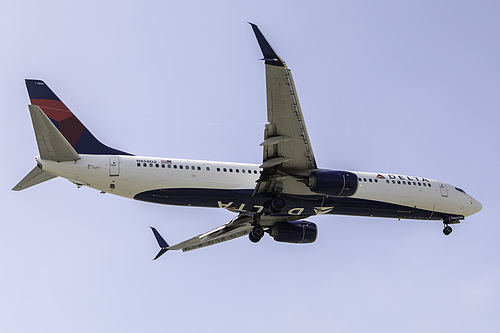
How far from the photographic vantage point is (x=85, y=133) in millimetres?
29188

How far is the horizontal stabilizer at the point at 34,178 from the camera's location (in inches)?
1091

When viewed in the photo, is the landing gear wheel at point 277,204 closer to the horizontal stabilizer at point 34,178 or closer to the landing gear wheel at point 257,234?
the landing gear wheel at point 257,234

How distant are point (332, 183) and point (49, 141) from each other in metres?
11.5

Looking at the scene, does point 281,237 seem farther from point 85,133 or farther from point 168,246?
point 85,133

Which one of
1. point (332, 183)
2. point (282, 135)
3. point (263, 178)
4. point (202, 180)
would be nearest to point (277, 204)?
point (263, 178)

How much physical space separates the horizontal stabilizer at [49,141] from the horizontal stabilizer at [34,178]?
117 centimetres

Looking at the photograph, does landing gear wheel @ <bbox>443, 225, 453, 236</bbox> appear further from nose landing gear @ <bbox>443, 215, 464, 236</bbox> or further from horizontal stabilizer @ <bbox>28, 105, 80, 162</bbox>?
horizontal stabilizer @ <bbox>28, 105, 80, 162</bbox>

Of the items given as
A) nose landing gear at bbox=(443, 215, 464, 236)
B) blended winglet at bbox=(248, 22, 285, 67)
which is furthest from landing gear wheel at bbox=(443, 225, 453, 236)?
blended winglet at bbox=(248, 22, 285, 67)

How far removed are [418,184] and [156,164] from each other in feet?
44.5

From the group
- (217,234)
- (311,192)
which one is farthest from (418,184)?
(217,234)

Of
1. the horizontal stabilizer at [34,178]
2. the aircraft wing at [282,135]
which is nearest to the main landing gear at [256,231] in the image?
the aircraft wing at [282,135]

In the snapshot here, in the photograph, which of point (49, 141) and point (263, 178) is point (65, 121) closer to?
point (49, 141)

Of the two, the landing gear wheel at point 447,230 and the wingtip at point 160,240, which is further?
the wingtip at point 160,240

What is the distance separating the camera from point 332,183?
94.5 ft
